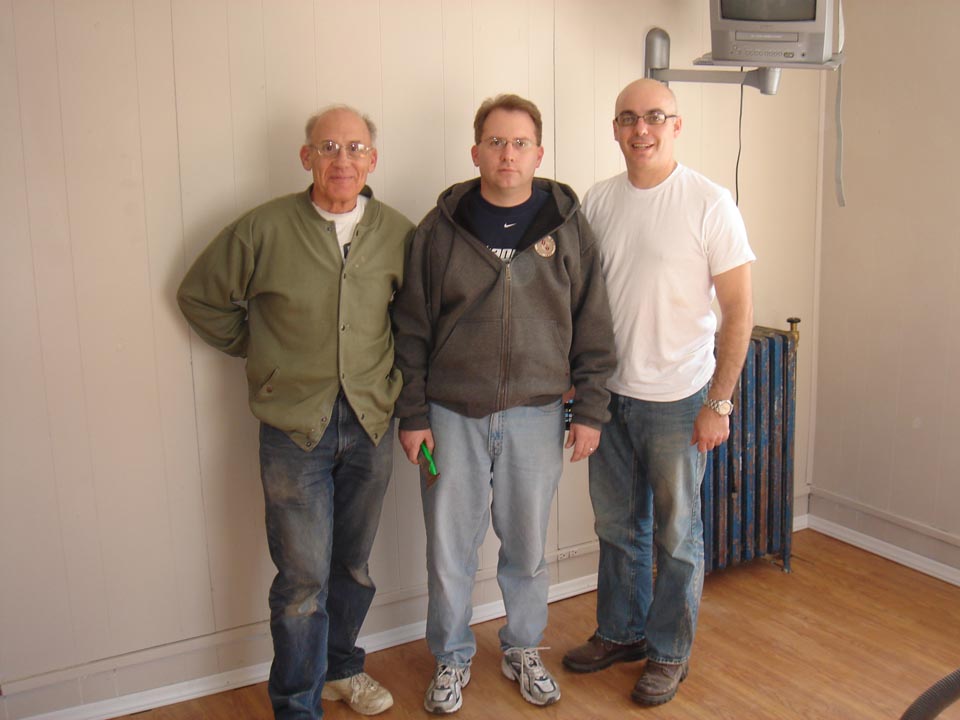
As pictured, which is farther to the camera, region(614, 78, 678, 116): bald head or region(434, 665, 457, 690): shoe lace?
region(434, 665, 457, 690): shoe lace

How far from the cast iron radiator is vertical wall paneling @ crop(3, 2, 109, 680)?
6.20 feet

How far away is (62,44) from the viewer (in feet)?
6.84

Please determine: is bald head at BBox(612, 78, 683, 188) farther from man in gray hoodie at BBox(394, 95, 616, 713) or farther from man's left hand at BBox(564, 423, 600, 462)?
man's left hand at BBox(564, 423, 600, 462)

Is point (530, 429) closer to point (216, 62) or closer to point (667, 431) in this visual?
point (667, 431)

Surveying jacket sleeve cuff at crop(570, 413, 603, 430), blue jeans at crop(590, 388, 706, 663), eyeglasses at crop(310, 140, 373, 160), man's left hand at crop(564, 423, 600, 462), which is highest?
eyeglasses at crop(310, 140, 373, 160)

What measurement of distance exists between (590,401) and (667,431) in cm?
21

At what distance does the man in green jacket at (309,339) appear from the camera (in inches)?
84.9

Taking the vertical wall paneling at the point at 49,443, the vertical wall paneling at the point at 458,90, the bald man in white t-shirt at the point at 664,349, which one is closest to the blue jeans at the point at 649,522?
the bald man in white t-shirt at the point at 664,349

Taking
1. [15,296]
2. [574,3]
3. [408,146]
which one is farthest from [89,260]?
[574,3]

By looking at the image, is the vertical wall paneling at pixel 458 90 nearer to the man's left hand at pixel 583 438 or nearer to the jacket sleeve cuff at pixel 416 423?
the jacket sleeve cuff at pixel 416 423

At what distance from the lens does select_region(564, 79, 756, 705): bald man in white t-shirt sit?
2.23m

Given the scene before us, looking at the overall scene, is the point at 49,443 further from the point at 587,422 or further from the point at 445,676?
the point at 587,422

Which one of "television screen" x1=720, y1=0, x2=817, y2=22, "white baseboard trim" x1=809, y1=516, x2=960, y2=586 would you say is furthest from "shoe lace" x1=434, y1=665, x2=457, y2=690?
"television screen" x1=720, y1=0, x2=817, y2=22

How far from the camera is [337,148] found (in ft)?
7.01
